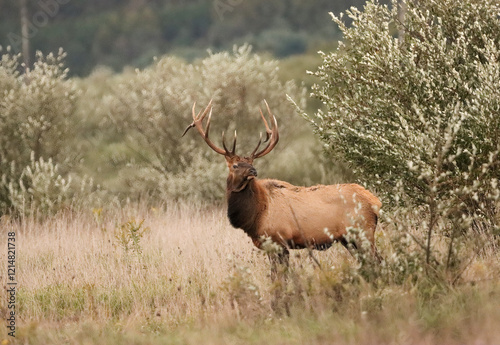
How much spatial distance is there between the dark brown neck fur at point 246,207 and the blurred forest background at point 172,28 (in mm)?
50432

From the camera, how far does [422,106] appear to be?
8688mm

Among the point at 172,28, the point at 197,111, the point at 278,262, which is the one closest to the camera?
the point at 278,262

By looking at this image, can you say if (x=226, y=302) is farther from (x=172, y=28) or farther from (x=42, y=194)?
(x=172, y=28)

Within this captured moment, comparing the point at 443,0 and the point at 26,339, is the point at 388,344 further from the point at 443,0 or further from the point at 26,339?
the point at 443,0

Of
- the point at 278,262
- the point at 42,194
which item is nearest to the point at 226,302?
the point at 278,262

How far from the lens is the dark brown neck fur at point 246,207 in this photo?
809cm

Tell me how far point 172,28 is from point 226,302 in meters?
63.4

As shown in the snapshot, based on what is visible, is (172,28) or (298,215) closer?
(298,215)

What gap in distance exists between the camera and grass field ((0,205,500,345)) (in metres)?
6.41

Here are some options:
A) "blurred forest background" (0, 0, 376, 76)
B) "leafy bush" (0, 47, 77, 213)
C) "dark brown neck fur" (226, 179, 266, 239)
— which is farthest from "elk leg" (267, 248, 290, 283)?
"blurred forest background" (0, 0, 376, 76)

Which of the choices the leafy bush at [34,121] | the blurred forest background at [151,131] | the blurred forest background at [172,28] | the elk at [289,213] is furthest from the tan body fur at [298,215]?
the blurred forest background at [172,28]

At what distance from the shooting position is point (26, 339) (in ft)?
23.1

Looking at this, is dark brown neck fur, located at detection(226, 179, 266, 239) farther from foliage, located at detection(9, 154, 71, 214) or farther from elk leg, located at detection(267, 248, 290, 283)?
foliage, located at detection(9, 154, 71, 214)

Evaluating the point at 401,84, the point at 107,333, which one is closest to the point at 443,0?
the point at 401,84
